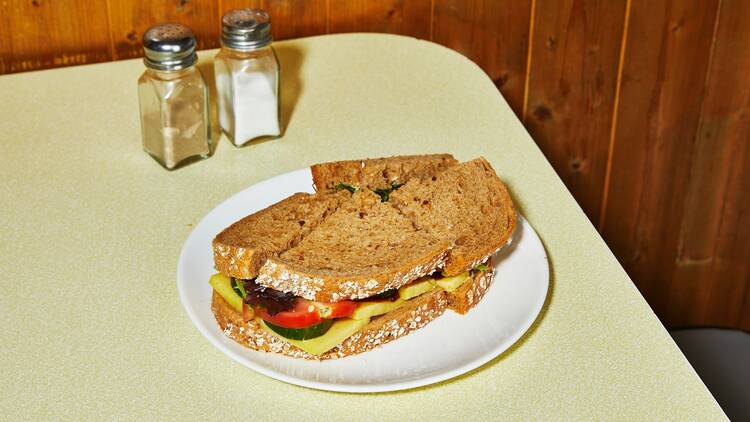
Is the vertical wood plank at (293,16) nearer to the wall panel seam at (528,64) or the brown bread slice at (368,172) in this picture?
the wall panel seam at (528,64)

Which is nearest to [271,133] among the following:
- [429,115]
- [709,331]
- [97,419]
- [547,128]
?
[429,115]

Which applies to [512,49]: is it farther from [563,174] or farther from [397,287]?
[397,287]

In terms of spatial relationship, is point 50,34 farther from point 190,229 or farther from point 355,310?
point 355,310

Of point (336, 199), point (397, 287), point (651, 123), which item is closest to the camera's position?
point (397, 287)

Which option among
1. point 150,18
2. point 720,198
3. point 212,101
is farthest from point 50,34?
point 720,198

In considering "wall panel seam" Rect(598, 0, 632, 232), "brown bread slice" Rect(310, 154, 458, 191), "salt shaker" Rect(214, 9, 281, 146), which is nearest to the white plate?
"brown bread slice" Rect(310, 154, 458, 191)

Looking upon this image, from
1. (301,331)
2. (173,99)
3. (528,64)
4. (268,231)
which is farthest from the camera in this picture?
A: (528,64)

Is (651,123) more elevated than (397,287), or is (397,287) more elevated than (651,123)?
(397,287)
